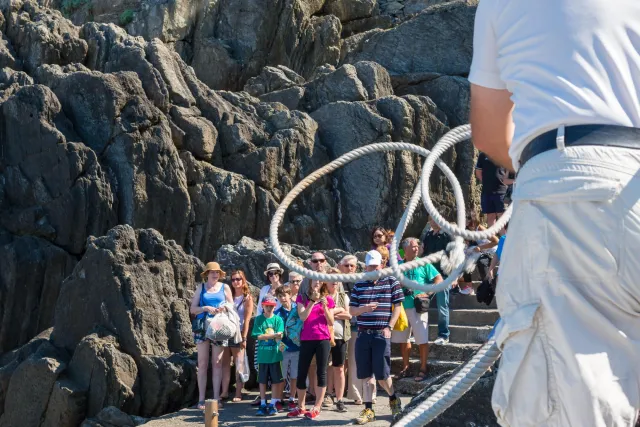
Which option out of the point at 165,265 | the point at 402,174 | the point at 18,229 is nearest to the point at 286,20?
the point at 402,174

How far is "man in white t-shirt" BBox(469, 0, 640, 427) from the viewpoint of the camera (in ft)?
6.78

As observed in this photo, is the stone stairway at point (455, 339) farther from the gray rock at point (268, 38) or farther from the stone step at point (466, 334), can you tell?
the gray rock at point (268, 38)

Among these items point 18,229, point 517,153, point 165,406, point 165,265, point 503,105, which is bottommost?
point 165,406

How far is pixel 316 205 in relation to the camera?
24516mm

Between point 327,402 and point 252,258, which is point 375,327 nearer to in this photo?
point 327,402

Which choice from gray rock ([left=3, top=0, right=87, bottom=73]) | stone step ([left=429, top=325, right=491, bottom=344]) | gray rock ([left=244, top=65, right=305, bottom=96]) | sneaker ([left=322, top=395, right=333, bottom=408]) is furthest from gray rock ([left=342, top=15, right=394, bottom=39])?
sneaker ([left=322, top=395, right=333, bottom=408])

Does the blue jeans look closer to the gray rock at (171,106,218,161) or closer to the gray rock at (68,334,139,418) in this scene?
the gray rock at (68,334,139,418)

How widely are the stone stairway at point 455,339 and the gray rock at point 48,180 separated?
439 inches

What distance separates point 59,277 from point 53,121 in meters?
3.58

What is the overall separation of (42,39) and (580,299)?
88.6ft

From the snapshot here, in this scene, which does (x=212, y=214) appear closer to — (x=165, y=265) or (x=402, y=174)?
(x=402, y=174)

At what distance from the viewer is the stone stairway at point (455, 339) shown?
10820 millimetres

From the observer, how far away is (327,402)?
413 inches

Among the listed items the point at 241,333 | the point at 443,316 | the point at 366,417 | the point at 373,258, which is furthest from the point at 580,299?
the point at 241,333
